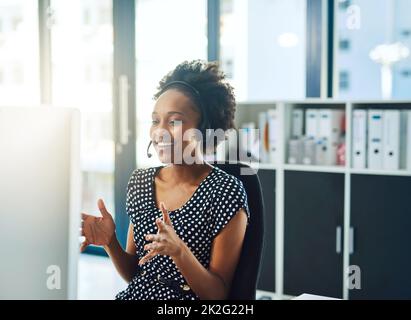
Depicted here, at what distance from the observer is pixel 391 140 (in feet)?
8.81

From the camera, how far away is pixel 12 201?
74 cm

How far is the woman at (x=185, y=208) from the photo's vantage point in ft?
3.90

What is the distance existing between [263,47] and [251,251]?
2.97 m

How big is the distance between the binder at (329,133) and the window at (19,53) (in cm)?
220

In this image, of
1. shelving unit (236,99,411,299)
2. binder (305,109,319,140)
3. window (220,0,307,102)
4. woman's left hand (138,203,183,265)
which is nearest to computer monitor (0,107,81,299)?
woman's left hand (138,203,183,265)

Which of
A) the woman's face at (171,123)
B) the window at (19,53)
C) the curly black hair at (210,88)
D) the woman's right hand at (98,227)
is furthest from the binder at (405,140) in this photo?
the window at (19,53)

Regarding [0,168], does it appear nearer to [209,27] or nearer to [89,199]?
[209,27]

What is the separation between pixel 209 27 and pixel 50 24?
1.28 meters

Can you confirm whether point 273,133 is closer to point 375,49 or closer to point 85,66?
point 375,49

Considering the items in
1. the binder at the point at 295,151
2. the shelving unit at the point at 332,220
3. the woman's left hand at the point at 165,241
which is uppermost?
the binder at the point at 295,151

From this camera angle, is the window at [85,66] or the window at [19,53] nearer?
the window at [85,66]

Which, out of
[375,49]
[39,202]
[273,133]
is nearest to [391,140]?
[273,133]

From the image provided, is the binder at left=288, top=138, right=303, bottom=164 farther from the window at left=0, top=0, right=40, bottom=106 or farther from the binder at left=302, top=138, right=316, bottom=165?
the window at left=0, top=0, right=40, bottom=106

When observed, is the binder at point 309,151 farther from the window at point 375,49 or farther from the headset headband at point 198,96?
the headset headband at point 198,96
